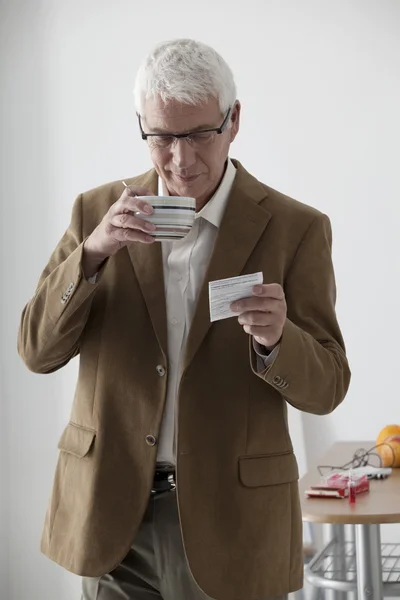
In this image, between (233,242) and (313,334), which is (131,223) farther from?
(313,334)

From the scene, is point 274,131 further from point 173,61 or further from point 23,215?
point 173,61

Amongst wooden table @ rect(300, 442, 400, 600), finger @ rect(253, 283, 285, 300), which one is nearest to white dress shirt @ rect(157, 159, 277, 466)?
finger @ rect(253, 283, 285, 300)

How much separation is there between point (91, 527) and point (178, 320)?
354 millimetres

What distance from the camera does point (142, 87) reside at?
1525mm

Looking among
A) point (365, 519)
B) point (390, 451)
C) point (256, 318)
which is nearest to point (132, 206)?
point (256, 318)

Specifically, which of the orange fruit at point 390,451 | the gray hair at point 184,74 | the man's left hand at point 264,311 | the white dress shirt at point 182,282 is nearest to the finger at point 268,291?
the man's left hand at point 264,311

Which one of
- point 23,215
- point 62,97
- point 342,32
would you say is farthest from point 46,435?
point 342,32

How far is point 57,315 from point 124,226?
0.19 m

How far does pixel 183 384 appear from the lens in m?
1.49

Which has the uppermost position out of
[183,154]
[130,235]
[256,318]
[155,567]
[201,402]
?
[183,154]

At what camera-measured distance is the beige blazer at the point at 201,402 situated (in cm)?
149

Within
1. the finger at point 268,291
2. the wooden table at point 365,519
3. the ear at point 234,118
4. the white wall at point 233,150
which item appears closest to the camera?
the finger at point 268,291

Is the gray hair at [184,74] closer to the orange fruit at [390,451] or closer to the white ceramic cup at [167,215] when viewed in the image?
A: the white ceramic cup at [167,215]

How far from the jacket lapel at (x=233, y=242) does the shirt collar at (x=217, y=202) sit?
13 mm
